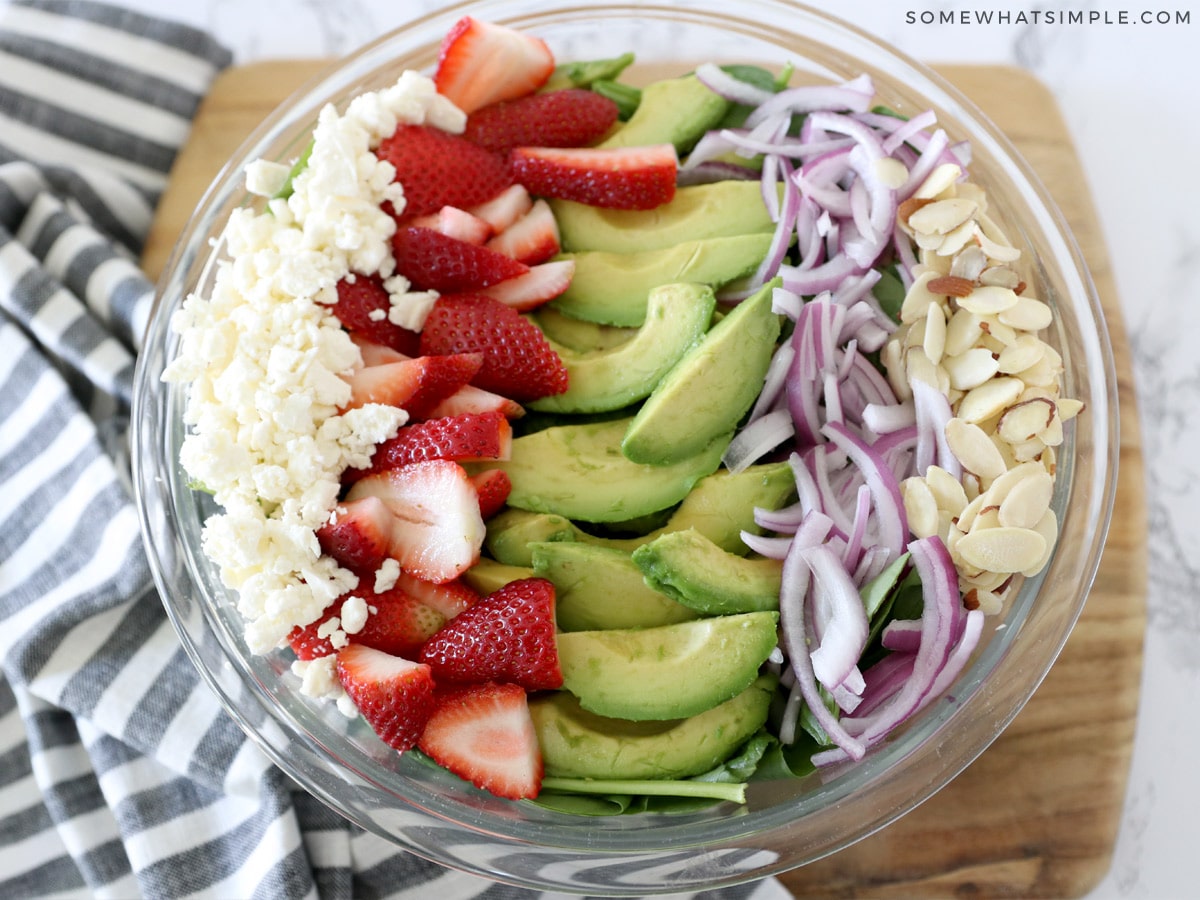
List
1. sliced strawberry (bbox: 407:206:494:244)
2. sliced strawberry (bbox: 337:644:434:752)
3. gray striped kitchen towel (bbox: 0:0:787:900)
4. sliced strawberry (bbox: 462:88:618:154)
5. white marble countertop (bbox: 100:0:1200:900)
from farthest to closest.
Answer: white marble countertop (bbox: 100:0:1200:900)
gray striped kitchen towel (bbox: 0:0:787:900)
sliced strawberry (bbox: 462:88:618:154)
sliced strawberry (bbox: 407:206:494:244)
sliced strawberry (bbox: 337:644:434:752)

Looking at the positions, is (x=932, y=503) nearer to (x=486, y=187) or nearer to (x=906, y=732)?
(x=906, y=732)

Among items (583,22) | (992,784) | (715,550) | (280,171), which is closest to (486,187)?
(280,171)

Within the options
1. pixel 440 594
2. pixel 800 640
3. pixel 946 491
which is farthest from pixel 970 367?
A: pixel 440 594

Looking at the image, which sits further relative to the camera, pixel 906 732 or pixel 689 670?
pixel 906 732

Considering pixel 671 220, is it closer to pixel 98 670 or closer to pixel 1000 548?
pixel 1000 548

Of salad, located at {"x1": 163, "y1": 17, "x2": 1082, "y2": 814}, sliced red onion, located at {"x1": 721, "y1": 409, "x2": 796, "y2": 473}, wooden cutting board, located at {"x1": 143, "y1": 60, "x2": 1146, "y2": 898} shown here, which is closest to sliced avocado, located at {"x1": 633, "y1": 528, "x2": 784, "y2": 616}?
salad, located at {"x1": 163, "y1": 17, "x2": 1082, "y2": 814}

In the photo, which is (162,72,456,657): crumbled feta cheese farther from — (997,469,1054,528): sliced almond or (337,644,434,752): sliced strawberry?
(997,469,1054,528): sliced almond
